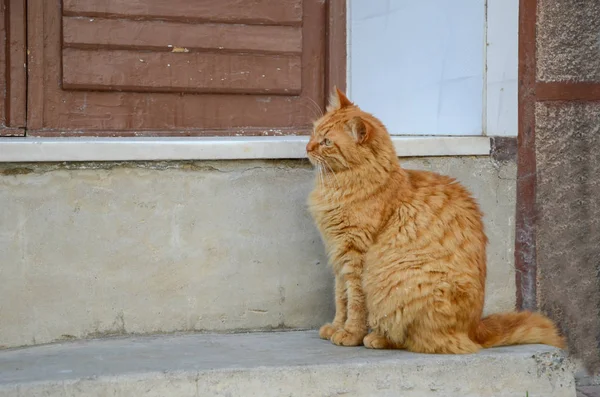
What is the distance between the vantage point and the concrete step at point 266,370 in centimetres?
356

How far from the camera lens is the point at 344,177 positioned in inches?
160

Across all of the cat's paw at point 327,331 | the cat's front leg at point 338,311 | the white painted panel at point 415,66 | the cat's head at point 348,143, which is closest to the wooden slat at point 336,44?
the white painted panel at point 415,66

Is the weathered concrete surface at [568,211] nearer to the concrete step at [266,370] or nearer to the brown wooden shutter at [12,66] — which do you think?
the concrete step at [266,370]

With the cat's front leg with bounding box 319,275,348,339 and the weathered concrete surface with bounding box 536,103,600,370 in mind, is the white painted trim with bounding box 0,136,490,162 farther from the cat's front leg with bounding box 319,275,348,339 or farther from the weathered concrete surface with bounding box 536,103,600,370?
the cat's front leg with bounding box 319,275,348,339

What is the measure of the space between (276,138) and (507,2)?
57.1 inches

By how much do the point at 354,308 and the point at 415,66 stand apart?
5.41 ft

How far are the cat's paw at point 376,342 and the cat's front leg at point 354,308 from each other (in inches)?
2.9

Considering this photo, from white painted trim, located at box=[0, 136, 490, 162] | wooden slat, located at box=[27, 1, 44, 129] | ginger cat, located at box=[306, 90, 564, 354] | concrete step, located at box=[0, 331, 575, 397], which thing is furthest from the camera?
wooden slat, located at box=[27, 1, 44, 129]

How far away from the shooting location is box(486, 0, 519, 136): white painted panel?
4758mm

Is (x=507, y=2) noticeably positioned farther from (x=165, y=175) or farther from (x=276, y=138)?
(x=165, y=175)

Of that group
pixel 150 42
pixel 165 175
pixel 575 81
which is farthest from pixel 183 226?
pixel 575 81

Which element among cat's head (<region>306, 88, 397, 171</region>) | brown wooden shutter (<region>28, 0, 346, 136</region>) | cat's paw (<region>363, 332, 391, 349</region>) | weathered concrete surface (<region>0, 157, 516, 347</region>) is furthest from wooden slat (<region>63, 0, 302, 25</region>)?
cat's paw (<region>363, 332, 391, 349</region>)

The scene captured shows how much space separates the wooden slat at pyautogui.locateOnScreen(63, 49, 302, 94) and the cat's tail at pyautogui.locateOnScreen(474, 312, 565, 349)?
5.38ft

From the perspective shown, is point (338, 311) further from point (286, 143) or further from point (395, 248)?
point (286, 143)
